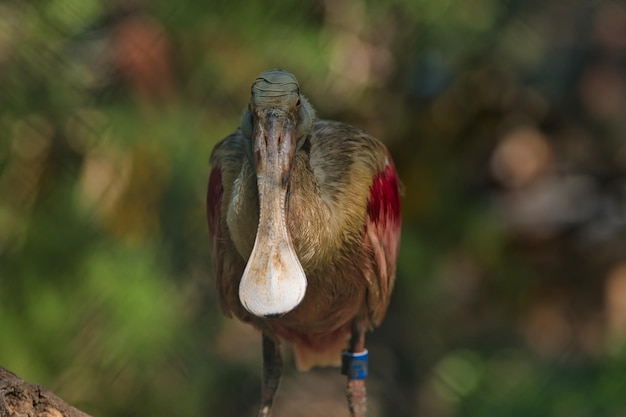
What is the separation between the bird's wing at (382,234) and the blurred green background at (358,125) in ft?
5.46

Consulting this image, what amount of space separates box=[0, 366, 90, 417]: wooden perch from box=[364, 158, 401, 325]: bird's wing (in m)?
0.86

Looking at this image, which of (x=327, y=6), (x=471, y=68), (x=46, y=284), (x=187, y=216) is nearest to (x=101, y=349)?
(x=46, y=284)

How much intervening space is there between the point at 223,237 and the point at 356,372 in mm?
612

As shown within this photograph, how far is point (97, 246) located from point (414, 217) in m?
1.55

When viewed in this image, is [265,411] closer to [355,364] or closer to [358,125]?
[355,364]

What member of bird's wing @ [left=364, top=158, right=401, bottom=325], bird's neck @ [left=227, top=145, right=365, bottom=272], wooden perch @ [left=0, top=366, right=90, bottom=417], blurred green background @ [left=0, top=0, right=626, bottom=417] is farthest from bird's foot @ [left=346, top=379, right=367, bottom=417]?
blurred green background @ [left=0, top=0, right=626, bottom=417]

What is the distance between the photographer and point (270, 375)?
2.71 meters

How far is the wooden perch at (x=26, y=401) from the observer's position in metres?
1.84

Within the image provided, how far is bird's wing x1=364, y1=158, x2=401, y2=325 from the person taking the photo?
8.05 ft

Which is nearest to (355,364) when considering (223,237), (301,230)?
Result: (223,237)

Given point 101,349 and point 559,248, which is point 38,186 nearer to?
Result: point 101,349

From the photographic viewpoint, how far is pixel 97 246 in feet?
14.8

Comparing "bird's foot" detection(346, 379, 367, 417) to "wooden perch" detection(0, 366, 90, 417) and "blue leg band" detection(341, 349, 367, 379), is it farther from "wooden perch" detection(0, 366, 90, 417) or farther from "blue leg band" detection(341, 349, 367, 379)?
"wooden perch" detection(0, 366, 90, 417)

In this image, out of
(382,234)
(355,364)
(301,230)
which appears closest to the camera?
(301,230)
